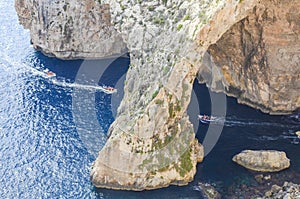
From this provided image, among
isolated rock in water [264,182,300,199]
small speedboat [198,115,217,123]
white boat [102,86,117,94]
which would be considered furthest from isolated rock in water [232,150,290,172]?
white boat [102,86,117,94]

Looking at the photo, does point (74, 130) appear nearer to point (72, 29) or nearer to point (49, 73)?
point (49, 73)

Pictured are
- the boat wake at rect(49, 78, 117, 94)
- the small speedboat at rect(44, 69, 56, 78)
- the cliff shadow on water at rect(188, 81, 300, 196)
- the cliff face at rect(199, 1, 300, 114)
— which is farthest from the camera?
the small speedboat at rect(44, 69, 56, 78)

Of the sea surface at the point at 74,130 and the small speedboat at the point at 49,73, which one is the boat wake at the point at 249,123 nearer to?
the sea surface at the point at 74,130

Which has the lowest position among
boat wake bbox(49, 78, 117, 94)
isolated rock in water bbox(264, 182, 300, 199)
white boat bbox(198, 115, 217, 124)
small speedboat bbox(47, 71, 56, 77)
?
isolated rock in water bbox(264, 182, 300, 199)

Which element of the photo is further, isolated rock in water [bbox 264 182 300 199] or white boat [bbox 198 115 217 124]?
white boat [bbox 198 115 217 124]

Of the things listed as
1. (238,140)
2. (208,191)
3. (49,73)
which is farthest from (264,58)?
(49,73)

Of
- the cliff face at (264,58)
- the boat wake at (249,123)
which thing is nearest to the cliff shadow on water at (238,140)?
the boat wake at (249,123)

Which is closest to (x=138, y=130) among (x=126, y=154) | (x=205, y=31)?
(x=126, y=154)

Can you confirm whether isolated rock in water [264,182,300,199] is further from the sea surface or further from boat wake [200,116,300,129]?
boat wake [200,116,300,129]
